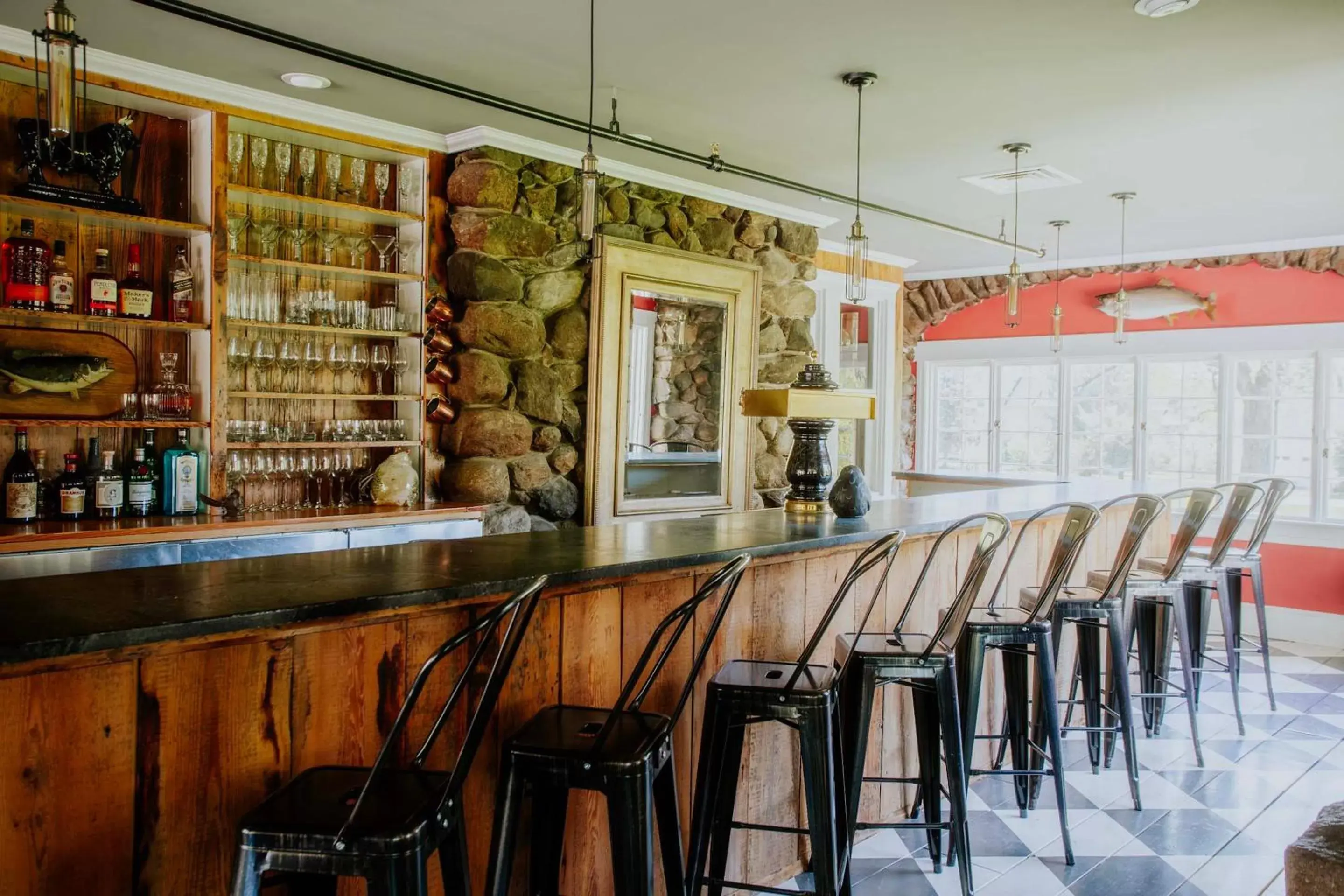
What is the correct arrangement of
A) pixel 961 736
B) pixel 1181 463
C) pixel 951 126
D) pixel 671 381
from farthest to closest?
1. pixel 1181 463
2. pixel 671 381
3. pixel 951 126
4. pixel 961 736

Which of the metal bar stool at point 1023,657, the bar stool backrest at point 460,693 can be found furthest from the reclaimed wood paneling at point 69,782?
the metal bar stool at point 1023,657

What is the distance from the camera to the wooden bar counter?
1.40 metres

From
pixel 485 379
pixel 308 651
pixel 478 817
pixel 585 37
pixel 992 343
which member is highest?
pixel 585 37

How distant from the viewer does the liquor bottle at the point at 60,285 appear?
11.1 ft

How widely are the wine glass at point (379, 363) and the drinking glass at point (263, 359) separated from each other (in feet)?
1.39

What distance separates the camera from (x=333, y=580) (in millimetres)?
1802

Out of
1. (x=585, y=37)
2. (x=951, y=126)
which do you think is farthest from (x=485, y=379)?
(x=951, y=126)

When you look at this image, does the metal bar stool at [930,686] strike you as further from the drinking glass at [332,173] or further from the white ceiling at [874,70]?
the drinking glass at [332,173]

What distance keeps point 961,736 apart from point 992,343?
221 inches

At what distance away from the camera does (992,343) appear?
25.6ft

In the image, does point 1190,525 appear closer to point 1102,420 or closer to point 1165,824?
point 1165,824

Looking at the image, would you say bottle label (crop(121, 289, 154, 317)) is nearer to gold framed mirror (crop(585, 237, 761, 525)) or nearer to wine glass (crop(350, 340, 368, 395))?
wine glass (crop(350, 340, 368, 395))

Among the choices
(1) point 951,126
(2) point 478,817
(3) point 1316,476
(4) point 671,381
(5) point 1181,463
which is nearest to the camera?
(2) point 478,817

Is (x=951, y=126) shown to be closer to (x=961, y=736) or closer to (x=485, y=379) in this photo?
(x=485, y=379)
